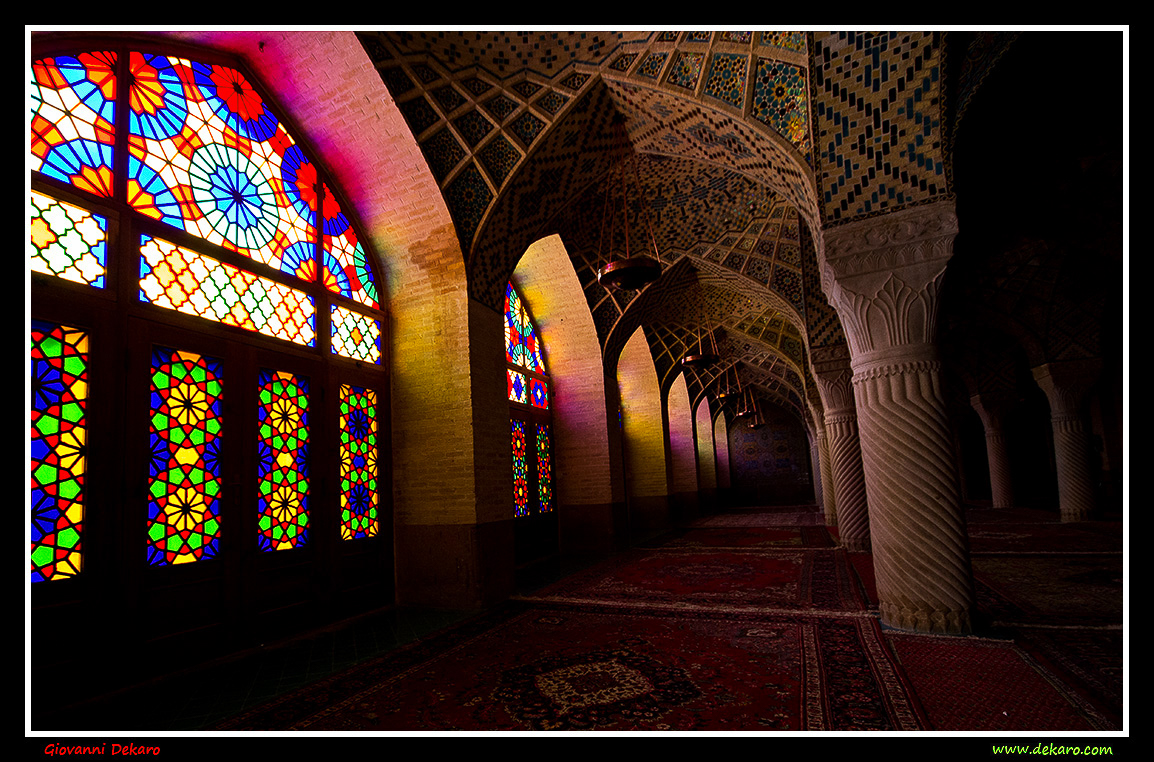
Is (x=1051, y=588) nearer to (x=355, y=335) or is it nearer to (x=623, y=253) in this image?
(x=623, y=253)

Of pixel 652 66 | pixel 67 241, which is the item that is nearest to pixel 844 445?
pixel 652 66

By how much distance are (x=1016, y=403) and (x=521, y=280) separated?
12.3m

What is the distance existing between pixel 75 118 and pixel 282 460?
2.79m

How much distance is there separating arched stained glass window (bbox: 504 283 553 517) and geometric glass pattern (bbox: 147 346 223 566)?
4.67 meters

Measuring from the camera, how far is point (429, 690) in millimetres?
3461

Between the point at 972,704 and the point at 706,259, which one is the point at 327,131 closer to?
the point at 706,259

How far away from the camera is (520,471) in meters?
9.16

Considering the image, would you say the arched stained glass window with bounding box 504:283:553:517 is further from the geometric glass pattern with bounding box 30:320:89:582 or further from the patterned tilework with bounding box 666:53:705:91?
the geometric glass pattern with bounding box 30:320:89:582

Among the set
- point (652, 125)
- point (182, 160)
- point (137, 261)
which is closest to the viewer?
→ point (137, 261)

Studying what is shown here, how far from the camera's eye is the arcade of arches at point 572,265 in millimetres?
4176

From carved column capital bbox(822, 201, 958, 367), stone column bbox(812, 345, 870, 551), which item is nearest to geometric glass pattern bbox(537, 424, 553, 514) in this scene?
stone column bbox(812, 345, 870, 551)

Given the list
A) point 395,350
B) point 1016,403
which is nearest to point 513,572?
point 395,350

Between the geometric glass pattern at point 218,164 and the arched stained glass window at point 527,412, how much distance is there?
149 inches

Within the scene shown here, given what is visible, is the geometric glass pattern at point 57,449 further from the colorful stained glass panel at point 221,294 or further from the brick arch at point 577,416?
the brick arch at point 577,416
